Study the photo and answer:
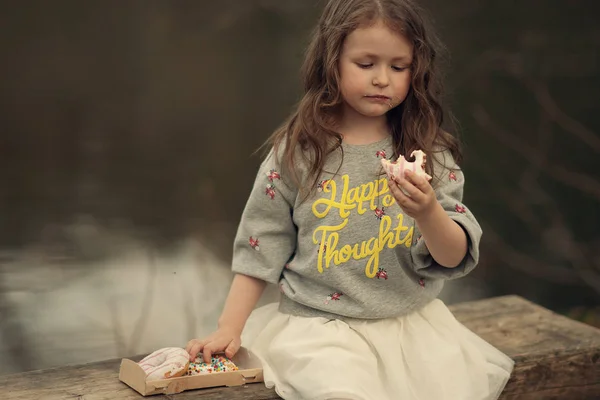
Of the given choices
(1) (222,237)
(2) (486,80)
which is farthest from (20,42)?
(2) (486,80)

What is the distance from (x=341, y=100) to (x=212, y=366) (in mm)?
661

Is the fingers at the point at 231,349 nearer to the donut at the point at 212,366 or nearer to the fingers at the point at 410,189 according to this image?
the donut at the point at 212,366

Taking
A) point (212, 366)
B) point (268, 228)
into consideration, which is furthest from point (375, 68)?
point (212, 366)

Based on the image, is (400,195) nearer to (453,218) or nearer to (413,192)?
(413,192)

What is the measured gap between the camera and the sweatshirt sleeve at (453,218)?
193 cm

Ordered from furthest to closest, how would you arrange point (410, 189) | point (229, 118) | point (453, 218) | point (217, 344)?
point (229, 118) < point (217, 344) < point (453, 218) < point (410, 189)

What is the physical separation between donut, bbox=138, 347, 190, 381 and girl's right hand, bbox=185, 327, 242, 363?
0.13ft

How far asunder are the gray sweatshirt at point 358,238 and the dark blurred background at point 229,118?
2173 millimetres

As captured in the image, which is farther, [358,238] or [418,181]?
[358,238]

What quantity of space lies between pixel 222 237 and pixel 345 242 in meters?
2.30

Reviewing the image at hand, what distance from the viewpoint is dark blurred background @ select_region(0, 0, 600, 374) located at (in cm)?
444

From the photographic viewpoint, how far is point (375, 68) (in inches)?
75.7

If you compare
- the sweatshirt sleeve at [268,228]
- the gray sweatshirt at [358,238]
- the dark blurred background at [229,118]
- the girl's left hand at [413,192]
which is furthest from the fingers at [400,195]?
the dark blurred background at [229,118]

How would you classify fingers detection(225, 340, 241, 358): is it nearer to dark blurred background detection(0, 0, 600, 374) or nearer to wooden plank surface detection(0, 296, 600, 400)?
wooden plank surface detection(0, 296, 600, 400)
